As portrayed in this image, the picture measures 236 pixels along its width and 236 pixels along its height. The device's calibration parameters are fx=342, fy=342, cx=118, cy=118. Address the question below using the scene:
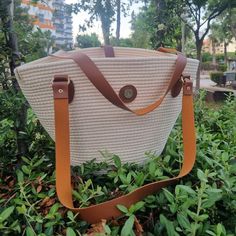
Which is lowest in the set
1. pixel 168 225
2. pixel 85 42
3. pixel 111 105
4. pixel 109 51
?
pixel 168 225

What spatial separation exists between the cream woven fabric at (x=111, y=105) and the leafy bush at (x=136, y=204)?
5 cm

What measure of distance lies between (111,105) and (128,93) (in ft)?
0.16

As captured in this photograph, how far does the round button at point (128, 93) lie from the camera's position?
0.81 meters

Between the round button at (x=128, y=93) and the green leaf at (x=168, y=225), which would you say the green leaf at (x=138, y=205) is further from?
the round button at (x=128, y=93)

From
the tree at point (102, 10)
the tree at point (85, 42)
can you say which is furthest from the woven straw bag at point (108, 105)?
the tree at point (102, 10)

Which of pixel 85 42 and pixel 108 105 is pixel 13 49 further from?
pixel 85 42

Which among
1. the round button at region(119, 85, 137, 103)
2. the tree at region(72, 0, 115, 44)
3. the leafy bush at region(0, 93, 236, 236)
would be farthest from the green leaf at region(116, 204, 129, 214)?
the tree at region(72, 0, 115, 44)

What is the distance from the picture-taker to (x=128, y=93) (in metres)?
A: 0.81

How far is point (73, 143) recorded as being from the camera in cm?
87

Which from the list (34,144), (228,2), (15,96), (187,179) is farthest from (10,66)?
(228,2)

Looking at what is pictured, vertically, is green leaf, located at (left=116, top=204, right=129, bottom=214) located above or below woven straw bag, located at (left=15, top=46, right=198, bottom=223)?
below

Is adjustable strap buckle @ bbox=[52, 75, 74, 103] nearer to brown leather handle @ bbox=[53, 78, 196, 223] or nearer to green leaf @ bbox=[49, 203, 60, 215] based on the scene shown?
brown leather handle @ bbox=[53, 78, 196, 223]

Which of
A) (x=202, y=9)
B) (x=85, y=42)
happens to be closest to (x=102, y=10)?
(x=85, y=42)

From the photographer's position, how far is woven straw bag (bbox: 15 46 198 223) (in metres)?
0.74
